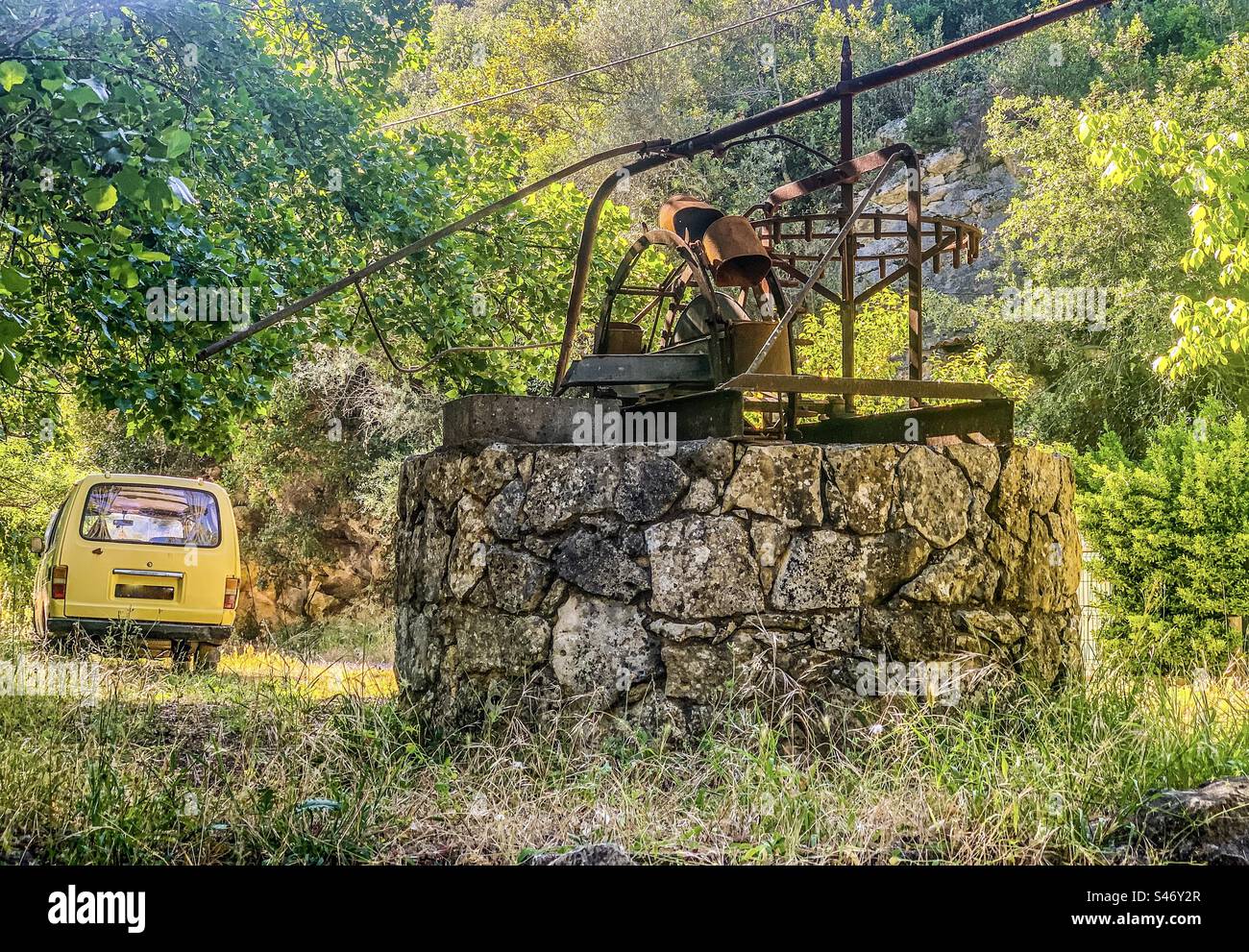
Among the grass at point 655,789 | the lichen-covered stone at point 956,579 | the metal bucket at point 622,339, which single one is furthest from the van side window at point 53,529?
the lichen-covered stone at point 956,579

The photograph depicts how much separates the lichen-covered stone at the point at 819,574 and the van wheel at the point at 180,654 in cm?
588

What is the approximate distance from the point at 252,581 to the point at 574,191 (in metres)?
9.91

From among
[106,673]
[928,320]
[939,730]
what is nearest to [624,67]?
[928,320]

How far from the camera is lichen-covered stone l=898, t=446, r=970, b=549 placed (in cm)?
468

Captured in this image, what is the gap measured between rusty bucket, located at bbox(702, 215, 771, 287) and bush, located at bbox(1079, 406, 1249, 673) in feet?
18.0

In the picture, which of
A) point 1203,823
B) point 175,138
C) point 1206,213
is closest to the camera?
point 175,138

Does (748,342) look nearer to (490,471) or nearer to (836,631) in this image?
(490,471)

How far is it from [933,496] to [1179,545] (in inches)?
250

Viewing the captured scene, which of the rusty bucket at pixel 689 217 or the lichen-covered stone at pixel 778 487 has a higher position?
the rusty bucket at pixel 689 217

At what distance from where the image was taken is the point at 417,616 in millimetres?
5332

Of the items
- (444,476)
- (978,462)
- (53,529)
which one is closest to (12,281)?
(444,476)

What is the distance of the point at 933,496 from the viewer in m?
4.73

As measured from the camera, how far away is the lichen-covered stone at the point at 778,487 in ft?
15.0

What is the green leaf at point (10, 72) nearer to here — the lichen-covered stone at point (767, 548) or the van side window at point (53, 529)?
the lichen-covered stone at point (767, 548)
